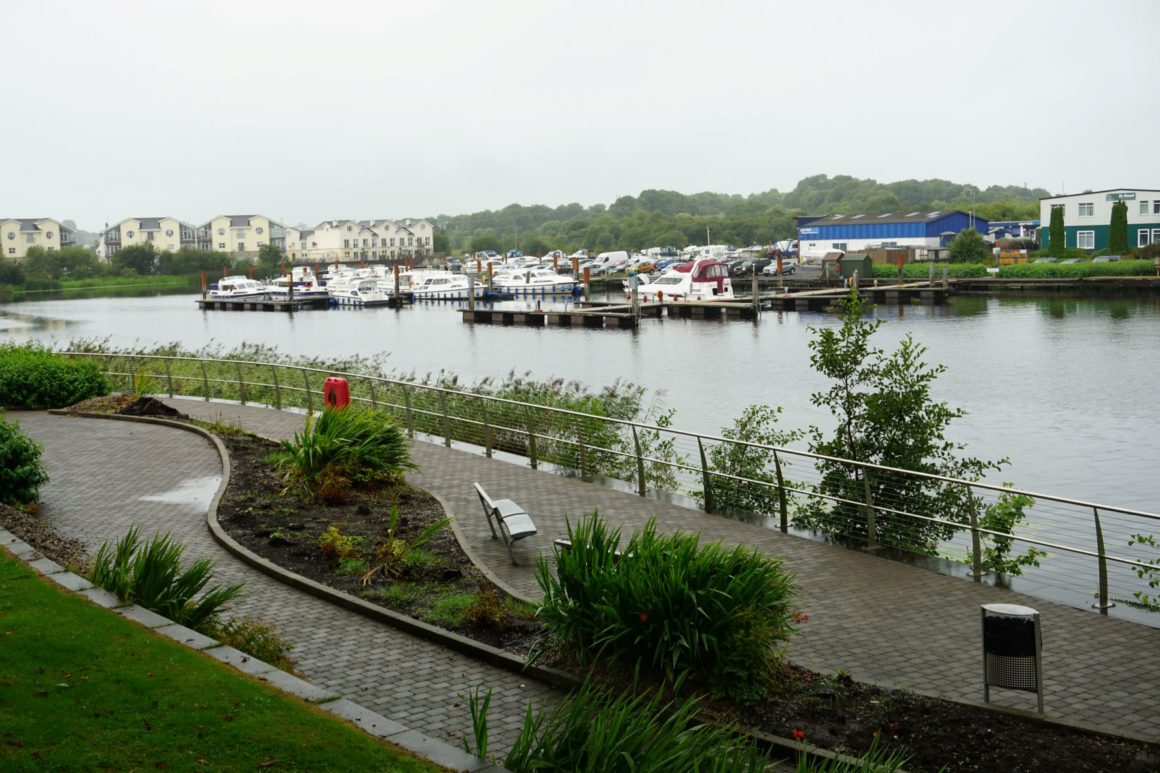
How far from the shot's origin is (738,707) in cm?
803

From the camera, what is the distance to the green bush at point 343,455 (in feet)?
49.9

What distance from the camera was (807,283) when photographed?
3684 inches

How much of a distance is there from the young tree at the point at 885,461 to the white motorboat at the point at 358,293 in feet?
316

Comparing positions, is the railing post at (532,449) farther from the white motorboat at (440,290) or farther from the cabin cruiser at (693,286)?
the white motorboat at (440,290)

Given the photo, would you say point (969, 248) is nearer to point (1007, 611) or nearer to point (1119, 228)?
point (1119, 228)

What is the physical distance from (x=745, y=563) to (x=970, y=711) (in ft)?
6.10

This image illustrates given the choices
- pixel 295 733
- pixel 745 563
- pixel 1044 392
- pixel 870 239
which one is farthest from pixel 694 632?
pixel 870 239

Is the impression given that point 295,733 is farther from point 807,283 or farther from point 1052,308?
point 807,283

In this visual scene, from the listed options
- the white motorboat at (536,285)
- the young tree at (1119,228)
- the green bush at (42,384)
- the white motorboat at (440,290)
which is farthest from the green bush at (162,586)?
the white motorboat at (536,285)

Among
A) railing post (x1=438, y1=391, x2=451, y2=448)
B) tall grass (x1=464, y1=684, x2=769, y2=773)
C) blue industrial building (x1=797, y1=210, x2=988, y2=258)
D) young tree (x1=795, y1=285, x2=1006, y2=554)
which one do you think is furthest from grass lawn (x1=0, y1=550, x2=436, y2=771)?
blue industrial building (x1=797, y1=210, x2=988, y2=258)

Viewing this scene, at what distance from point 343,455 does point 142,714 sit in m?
8.82

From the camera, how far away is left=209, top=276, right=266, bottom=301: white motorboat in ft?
381

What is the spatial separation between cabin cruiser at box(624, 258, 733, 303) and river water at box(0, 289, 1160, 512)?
204 inches

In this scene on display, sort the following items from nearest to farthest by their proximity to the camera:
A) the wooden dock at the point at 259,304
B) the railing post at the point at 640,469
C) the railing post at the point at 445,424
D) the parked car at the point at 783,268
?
the railing post at the point at 640,469, the railing post at the point at 445,424, the parked car at the point at 783,268, the wooden dock at the point at 259,304
